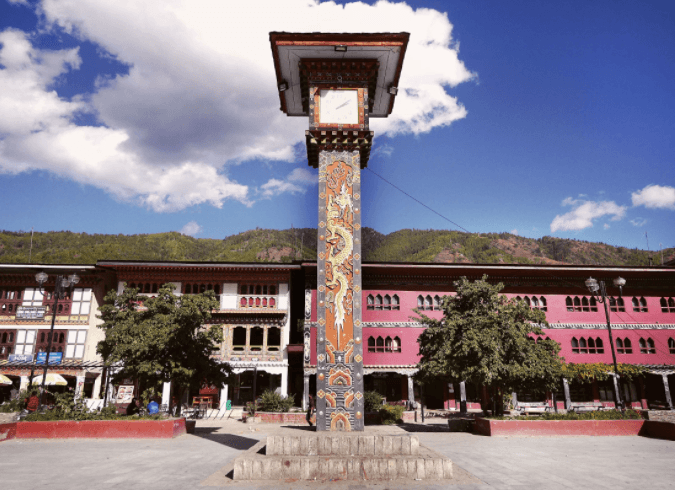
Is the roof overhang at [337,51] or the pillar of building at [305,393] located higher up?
the roof overhang at [337,51]

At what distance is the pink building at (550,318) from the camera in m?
29.5

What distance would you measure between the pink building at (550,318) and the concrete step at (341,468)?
68.7 feet

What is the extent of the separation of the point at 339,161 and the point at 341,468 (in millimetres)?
7230

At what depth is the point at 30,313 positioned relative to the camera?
2978 centimetres

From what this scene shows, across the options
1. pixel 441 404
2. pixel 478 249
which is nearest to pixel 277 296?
pixel 441 404

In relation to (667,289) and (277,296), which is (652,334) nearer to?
(667,289)

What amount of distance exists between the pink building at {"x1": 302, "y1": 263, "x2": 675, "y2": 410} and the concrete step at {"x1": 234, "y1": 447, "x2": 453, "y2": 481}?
68.7 ft

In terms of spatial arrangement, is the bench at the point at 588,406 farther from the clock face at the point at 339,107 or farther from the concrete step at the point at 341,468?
the clock face at the point at 339,107

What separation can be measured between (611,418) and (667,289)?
20302 mm

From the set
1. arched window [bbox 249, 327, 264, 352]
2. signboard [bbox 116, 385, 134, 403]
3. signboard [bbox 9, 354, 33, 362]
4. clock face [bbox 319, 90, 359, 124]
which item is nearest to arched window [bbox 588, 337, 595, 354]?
arched window [bbox 249, 327, 264, 352]

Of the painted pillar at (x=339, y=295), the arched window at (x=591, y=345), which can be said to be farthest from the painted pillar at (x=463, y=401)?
the painted pillar at (x=339, y=295)

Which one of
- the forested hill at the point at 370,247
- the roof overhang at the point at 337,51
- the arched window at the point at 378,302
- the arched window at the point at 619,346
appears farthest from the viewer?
the forested hill at the point at 370,247

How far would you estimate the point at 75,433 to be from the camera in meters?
14.5

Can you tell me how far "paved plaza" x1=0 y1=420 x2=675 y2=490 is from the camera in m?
7.85
